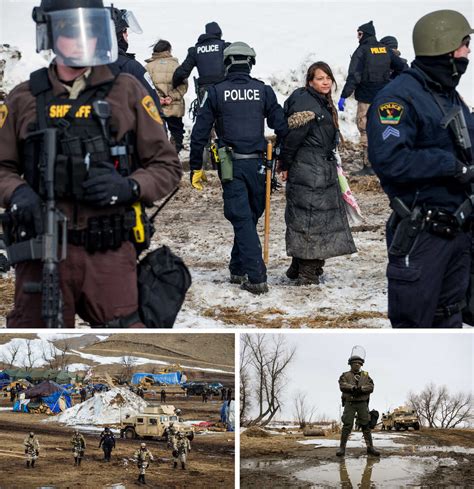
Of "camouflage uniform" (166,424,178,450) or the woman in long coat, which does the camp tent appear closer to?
"camouflage uniform" (166,424,178,450)

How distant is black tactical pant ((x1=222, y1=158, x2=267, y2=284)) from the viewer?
981 cm

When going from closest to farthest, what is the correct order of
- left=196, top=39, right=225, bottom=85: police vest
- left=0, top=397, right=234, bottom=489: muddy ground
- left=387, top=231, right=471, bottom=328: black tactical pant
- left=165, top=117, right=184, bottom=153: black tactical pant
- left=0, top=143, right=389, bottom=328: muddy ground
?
left=0, top=397, right=234, bottom=489: muddy ground, left=387, top=231, right=471, bottom=328: black tactical pant, left=0, top=143, right=389, bottom=328: muddy ground, left=196, top=39, right=225, bottom=85: police vest, left=165, top=117, right=184, bottom=153: black tactical pant

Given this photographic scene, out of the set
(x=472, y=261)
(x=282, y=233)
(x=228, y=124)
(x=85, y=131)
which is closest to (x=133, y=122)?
(x=85, y=131)

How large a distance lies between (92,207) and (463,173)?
5.84 ft

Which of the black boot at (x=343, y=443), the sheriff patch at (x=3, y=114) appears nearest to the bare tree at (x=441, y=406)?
the black boot at (x=343, y=443)

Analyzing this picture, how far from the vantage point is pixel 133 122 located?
549cm

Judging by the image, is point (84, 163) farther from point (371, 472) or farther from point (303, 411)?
point (371, 472)

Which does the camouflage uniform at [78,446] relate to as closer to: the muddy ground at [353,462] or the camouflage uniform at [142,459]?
the camouflage uniform at [142,459]

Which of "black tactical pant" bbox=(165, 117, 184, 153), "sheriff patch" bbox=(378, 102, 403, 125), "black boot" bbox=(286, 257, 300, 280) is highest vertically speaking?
"black tactical pant" bbox=(165, 117, 184, 153)

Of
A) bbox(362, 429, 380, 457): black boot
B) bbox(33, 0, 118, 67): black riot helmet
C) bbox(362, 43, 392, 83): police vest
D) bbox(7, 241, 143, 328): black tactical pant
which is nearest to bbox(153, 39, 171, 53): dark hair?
bbox(362, 43, 392, 83): police vest

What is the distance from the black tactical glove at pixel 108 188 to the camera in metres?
5.28

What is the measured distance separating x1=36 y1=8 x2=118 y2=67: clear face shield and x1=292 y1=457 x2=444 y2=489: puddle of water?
6.29 ft

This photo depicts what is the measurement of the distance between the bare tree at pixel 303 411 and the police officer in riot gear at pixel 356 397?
0.15 metres

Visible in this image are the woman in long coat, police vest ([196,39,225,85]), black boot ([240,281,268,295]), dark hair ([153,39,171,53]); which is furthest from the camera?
dark hair ([153,39,171,53])
